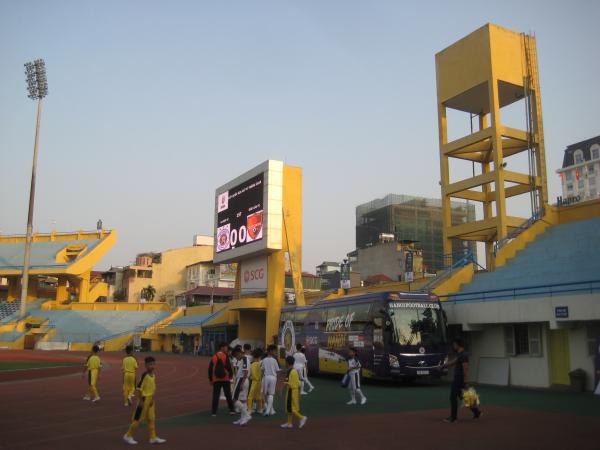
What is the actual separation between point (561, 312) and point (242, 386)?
1165 centimetres

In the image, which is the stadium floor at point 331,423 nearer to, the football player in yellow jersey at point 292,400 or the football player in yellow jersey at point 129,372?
the football player in yellow jersey at point 292,400

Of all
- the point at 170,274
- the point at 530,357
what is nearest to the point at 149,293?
the point at 170,274

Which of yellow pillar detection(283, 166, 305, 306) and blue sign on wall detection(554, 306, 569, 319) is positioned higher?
yellow pillar detection(283, 166, 305, 306)

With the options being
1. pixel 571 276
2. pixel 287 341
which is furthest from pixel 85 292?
pixel 571 276

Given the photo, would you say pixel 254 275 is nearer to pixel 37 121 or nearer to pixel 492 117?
pixel 492 117

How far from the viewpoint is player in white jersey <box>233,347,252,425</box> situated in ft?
42.6

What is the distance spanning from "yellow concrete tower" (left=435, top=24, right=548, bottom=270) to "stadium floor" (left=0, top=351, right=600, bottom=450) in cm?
1732

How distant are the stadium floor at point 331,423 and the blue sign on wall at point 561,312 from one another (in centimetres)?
254

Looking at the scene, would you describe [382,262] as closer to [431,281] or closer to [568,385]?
[431,281]

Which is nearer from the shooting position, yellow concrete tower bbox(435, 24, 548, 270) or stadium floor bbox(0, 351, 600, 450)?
stadium floor bbox(0, 351, 600, 450)

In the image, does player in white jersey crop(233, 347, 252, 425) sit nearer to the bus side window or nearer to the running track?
the running track

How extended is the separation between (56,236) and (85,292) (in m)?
9.84

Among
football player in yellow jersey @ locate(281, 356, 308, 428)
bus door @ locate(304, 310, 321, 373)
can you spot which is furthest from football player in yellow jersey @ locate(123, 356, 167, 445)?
bus door @ locate(304, 310, 321, 373)

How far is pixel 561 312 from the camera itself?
19.8m
